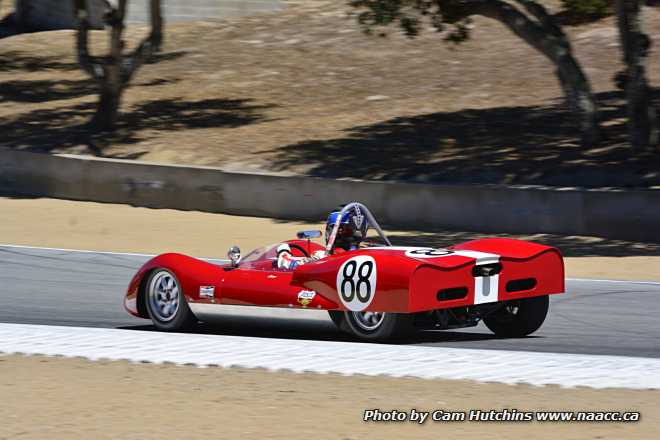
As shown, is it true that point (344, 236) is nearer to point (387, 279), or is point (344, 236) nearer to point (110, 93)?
point (387, 279)

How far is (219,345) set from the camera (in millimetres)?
9102

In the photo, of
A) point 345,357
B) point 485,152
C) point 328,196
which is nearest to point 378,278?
point 345,357

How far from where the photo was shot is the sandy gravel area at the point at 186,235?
16422 mm

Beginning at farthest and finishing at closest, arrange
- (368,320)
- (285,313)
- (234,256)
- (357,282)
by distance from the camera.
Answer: (234,256) → (285,313) → (368,320) → (357,282)

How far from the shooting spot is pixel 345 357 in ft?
27.7

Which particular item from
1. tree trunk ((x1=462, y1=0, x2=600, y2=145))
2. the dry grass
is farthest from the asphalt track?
tree trunk ((x1=462, y1=0, x2=600, y2=145))

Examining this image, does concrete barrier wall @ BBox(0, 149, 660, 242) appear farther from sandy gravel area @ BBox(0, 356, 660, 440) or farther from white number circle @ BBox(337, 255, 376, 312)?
sandy gravel area @ BBox(0, 356, 660, 440)

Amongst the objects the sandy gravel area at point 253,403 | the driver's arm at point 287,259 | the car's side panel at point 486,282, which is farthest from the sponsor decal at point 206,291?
the car's side panel at point 486,282

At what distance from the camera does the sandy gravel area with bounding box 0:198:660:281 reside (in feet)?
53.9

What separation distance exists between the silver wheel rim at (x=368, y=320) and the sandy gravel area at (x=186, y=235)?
21.1ft

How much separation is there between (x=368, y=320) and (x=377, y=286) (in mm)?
542

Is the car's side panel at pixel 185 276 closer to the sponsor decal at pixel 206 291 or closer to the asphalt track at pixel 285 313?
the sponsor decal at pixel 206 291

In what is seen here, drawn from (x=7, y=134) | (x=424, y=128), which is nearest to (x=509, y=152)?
(x=424, y=128)

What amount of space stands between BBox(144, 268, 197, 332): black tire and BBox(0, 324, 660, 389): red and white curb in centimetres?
38
